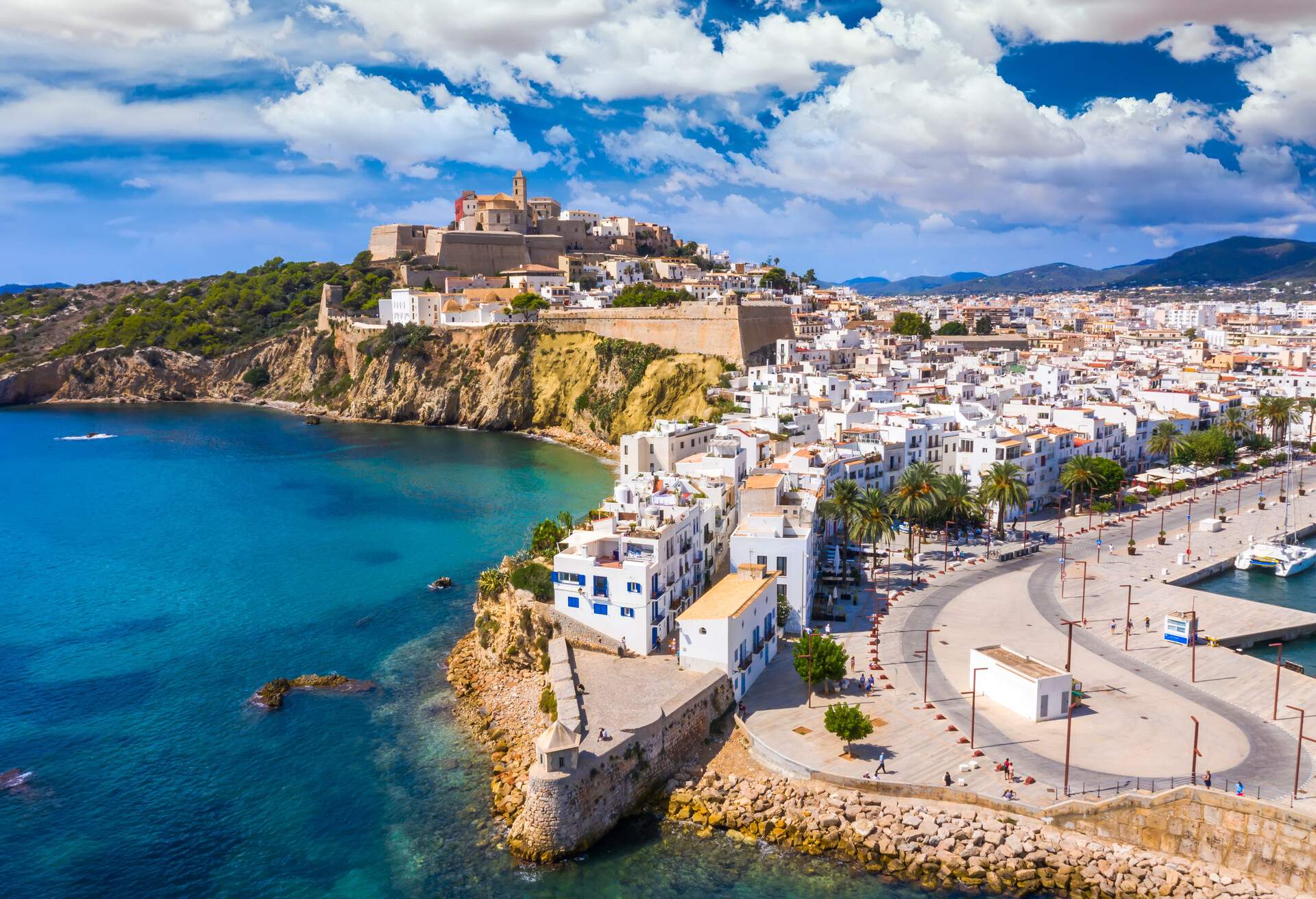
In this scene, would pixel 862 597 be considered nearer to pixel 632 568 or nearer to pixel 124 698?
pixel 632 568

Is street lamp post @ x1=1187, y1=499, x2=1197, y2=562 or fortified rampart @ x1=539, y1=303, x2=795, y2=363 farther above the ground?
fortified rampart @ x1=539, y1=303, x2=795, y2=363

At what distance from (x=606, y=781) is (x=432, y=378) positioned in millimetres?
76973

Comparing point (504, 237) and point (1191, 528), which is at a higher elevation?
point (504, 237)

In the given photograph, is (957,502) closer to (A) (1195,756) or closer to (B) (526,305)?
(A) (1195,756)

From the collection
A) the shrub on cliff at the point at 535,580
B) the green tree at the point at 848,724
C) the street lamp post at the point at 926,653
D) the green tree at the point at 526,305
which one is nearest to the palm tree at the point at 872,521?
the street lamp post at the point at 926,653

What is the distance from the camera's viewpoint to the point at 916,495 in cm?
4038

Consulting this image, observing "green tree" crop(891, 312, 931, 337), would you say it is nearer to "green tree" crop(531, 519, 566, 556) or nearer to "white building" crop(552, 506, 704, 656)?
"green tree" crop(531, 519, 566, 556)

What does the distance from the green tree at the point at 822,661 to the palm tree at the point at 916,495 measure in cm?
1398

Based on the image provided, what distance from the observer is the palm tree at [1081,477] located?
47.1 metres

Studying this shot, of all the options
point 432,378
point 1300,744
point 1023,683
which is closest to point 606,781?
point 1023,683

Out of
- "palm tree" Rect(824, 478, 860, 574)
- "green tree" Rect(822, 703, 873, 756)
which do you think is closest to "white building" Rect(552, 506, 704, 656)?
"green tree" Rect(822, 703, 873, 756)

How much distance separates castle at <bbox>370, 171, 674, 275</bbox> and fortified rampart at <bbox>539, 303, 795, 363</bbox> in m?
30.0

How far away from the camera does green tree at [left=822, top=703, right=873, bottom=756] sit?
22672mm

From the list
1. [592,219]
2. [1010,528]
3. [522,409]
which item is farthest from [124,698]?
[592,219]
